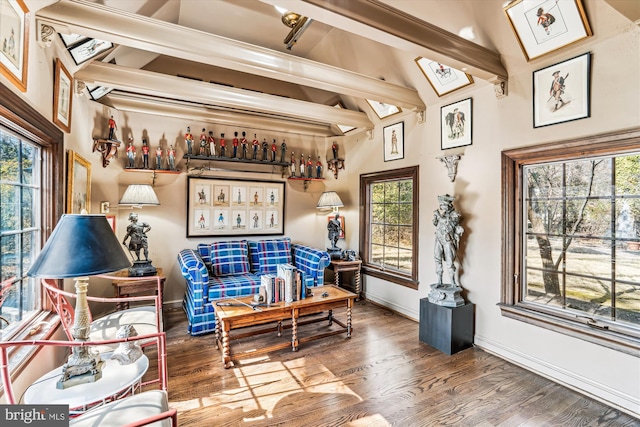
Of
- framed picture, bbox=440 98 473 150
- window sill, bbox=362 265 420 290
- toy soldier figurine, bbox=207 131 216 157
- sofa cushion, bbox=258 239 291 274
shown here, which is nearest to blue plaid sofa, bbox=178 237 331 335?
sofa cushion, bbox=258 239 291 274

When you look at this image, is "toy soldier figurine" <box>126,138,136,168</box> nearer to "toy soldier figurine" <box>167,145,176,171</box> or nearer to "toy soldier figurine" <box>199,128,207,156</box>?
"toy soldier figurine" <box>167,145,176,171</box>

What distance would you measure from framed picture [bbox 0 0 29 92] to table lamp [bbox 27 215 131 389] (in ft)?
2.87

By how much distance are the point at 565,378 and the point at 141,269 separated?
13.7ft

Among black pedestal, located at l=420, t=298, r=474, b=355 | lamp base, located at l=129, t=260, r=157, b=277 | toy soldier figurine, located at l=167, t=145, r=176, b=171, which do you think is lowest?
black pedestal, located at l=420, t=298, r=474, b=355

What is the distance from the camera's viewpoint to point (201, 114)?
4184 mm

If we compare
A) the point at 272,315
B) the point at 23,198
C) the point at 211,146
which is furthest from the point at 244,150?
the point at 23,198

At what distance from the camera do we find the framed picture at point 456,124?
326cm

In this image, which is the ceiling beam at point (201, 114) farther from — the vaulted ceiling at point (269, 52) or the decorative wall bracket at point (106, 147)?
the decorative wall bracket at point (106, 147)

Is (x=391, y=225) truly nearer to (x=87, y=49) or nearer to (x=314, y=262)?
(x=314, y=262)

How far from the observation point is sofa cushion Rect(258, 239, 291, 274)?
4.34 meters

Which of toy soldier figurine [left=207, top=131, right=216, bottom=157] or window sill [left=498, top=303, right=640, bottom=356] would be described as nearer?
window sill [left=498, top=303, right=640, bottom=356]

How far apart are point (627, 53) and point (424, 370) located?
2.84 meters

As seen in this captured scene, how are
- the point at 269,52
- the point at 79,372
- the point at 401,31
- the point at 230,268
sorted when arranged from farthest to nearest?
the point at 230,268 → the point at 269,52 → the point at 401,31 → the point at 79,372

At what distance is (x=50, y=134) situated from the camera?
2.15 m
